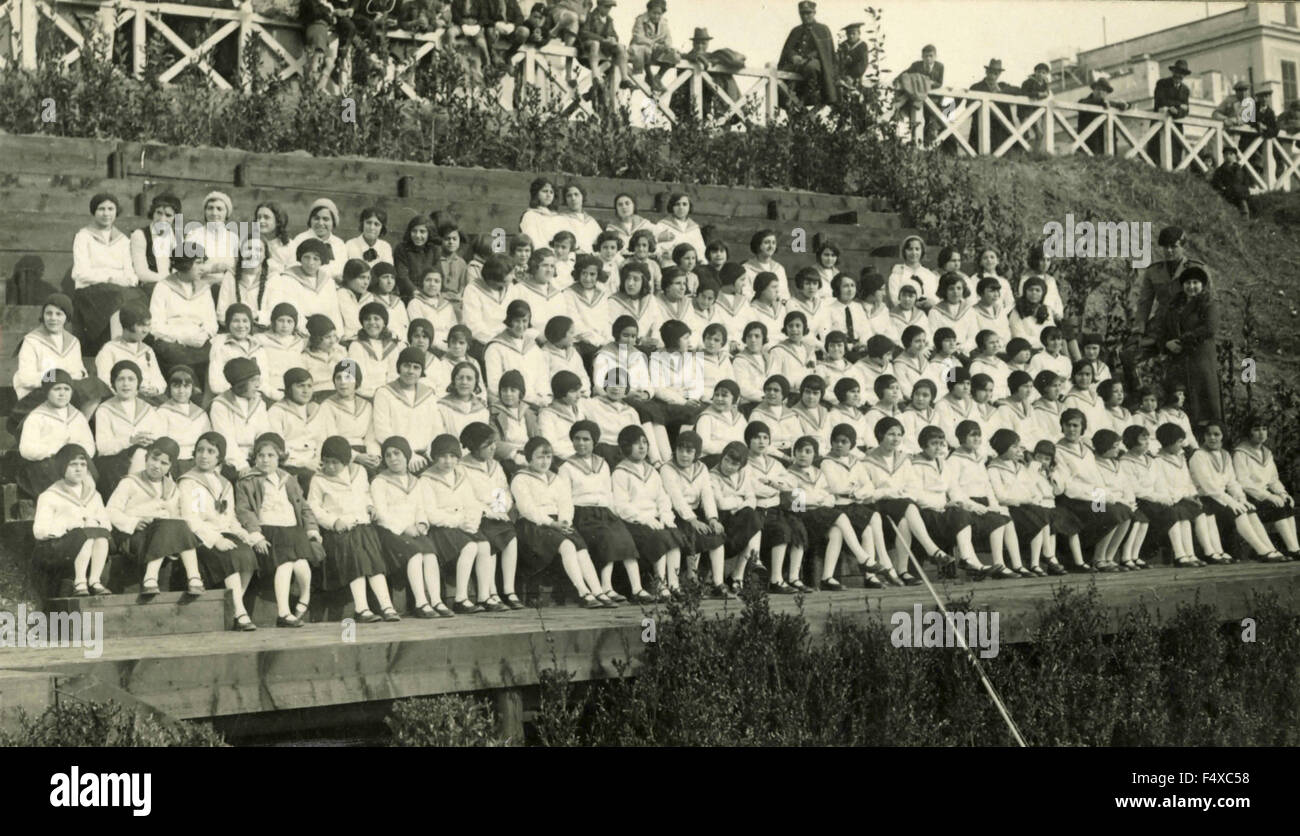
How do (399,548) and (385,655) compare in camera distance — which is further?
(399,548)

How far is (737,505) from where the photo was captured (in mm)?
8430

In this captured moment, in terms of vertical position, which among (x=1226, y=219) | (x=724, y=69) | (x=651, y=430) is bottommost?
(x=651, y=430)

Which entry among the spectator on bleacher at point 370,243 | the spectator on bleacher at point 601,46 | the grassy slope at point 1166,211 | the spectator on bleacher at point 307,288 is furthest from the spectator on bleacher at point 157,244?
the grassy slope at point 1166,211

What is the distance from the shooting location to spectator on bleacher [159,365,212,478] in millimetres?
7359

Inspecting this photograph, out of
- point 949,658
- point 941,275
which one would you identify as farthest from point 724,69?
point 949,658

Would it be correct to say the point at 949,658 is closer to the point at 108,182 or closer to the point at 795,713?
the point at 795,713

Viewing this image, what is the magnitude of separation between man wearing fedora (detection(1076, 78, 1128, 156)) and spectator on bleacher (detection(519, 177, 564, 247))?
5.58 metres

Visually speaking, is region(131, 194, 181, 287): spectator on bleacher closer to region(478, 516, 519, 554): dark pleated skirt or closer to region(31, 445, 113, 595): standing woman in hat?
region(31, 445, 113, 595): standing woman in hat

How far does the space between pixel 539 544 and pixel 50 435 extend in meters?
2.34

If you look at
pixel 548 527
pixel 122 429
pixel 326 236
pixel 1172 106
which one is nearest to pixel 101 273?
pixel 326 236

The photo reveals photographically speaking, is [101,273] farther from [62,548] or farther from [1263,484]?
[1263,484]

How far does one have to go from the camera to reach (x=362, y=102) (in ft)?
37.8

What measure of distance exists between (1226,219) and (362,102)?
8.03 meters

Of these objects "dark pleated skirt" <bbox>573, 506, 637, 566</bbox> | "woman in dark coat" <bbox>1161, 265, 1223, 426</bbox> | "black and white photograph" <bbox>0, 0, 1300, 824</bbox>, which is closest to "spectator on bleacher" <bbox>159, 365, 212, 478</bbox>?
"black and white photograph" <bbox>0, 0, 1300, 824</bbox>
